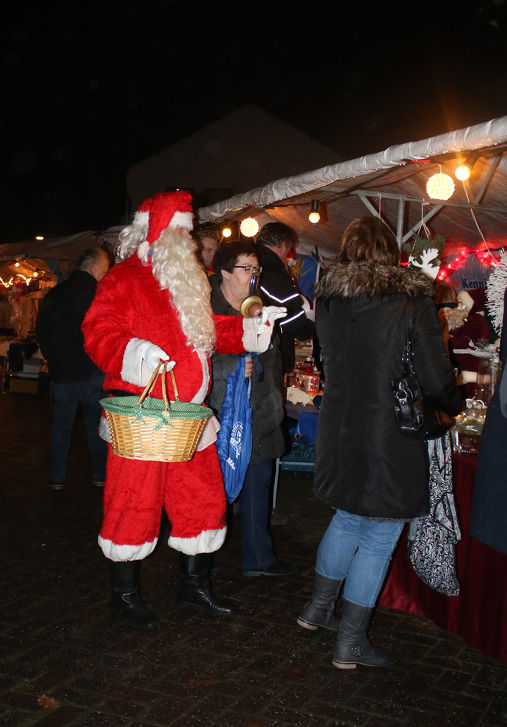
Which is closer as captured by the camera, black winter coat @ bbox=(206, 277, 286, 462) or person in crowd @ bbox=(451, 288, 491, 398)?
black winter coat @ bbox=(206, 277, 286, 462)

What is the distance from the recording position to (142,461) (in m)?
3.29

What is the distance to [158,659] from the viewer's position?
319cm

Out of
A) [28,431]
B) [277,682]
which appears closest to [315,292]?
[277,682]

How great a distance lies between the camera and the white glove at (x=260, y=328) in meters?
3.55

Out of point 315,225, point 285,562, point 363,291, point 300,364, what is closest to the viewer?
point 363,291

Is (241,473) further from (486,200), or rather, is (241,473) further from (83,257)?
(486,200)

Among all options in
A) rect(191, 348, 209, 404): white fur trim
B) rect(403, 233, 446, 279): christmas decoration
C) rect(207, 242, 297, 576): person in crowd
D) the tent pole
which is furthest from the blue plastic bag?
the tent pole

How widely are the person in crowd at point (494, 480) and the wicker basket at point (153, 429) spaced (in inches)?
47.8

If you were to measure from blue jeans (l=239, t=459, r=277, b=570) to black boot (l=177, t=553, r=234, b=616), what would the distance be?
592 mm

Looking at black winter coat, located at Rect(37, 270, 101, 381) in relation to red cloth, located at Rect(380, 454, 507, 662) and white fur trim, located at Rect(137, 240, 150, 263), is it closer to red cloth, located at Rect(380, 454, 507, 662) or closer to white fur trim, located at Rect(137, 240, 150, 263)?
white fur trim, located at Rect(137, 240, 150, 263)

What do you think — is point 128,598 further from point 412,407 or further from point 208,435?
point 412,407

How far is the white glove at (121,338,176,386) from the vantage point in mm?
3033

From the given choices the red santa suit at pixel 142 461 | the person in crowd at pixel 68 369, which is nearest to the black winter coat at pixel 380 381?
the red santa suit at pixel 142 461

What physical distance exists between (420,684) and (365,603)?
427 millimetres
